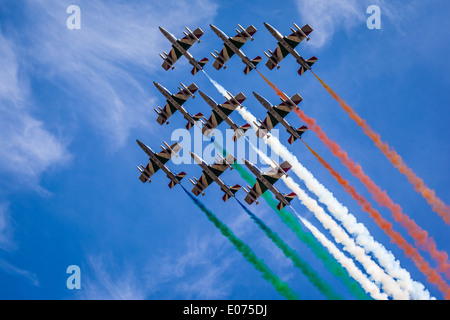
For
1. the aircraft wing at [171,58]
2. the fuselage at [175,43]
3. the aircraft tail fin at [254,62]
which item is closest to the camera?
the aircraft tail fin at [254,62]

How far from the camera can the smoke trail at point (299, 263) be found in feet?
381

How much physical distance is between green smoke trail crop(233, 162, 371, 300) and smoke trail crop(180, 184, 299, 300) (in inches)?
269

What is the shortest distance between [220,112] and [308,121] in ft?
44.0

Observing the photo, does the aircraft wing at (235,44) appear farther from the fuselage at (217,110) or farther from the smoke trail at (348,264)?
the smoke trail at (348,264)

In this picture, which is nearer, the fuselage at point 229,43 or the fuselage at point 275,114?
the fuselage at point 275,114

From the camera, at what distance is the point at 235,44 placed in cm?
12644

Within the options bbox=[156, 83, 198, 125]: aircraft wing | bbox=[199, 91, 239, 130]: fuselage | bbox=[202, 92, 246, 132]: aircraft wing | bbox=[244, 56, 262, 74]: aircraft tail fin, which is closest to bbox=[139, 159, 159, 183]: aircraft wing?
bbox=[156, 83, 198, 125]: aircraft wing

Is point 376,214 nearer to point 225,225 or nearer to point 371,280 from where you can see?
point 371,280

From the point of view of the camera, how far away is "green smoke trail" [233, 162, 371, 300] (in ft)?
388

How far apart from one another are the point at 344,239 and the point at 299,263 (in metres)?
8.14

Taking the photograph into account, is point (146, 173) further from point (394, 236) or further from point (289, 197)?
point (394, 236)

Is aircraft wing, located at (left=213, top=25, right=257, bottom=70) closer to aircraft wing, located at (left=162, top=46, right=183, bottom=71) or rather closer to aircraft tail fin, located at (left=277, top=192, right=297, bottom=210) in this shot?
aircraft wing, located at (left=162, top=46, right=183, bottom=71)

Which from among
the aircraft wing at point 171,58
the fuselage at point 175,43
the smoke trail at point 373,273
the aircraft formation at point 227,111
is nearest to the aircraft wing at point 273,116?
the aircraft formation at point 227,111
